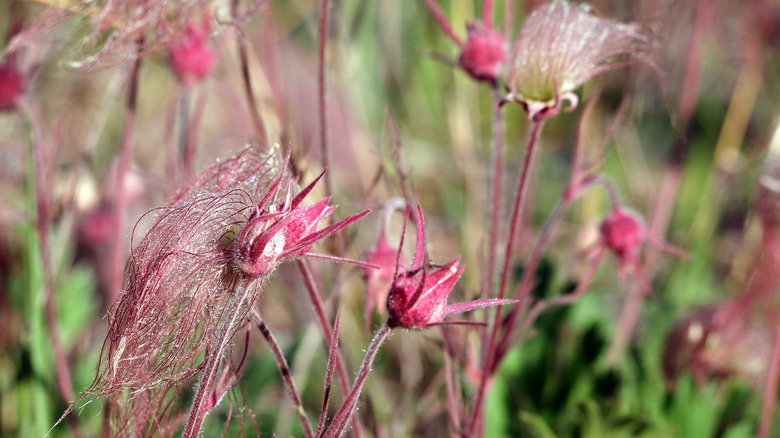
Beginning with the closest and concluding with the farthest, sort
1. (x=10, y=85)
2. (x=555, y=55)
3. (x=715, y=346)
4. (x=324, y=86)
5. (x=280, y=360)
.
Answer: (x=280, y=360) < (x=555, y=55) < (x=324, y=86) < (x=10, y=85) < (x=715, y=346)

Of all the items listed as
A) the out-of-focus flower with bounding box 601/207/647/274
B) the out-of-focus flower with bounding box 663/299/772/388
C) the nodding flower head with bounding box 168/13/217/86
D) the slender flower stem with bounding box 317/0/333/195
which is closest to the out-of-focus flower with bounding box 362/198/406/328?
the slender flower stem with bounding box 317/0/333/195

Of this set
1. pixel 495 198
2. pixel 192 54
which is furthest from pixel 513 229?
pixel 192 54

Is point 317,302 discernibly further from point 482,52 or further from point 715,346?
point 715,346

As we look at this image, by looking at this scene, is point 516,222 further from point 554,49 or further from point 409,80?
point 409,80

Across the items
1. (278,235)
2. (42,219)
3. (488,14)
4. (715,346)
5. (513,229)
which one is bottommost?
(715,346)

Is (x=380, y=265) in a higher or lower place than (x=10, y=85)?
lower

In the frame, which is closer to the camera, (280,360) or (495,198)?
(280,360)

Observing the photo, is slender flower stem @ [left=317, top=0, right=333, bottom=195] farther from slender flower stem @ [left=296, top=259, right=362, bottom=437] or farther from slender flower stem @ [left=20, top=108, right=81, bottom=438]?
slender flower stem @ [left=20, top=108, right=81, bottom=438]
